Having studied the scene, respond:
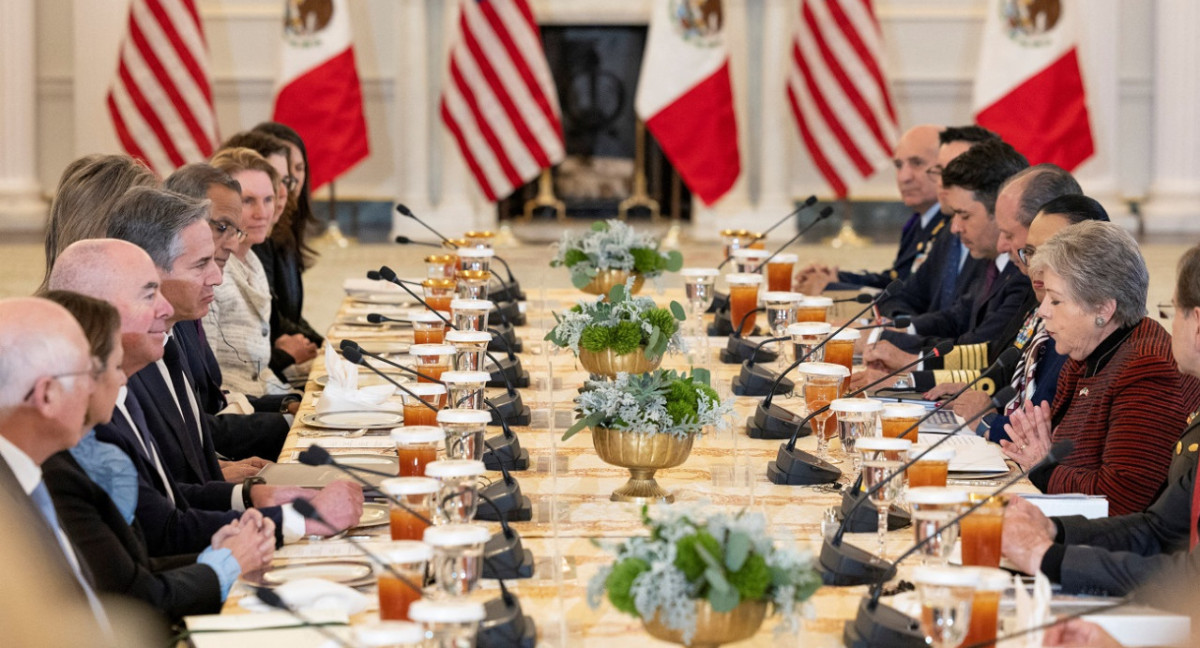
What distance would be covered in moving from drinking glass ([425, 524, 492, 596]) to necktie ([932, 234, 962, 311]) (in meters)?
3.70

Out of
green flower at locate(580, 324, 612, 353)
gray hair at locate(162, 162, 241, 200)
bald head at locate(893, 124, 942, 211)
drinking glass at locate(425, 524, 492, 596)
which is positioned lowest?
drinking glass at locate(425, 524, 492, 596)

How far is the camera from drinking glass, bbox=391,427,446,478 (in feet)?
7.71

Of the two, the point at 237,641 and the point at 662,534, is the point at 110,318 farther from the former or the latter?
the point at 662,534

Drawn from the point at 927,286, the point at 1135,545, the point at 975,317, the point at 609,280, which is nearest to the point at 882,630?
the point at 1135,545

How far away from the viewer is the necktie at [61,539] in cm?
202

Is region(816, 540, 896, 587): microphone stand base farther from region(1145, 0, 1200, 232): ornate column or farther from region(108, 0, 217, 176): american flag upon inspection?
region(1145, 0, 1200, 232): ornate column

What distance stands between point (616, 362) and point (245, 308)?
1.53 m

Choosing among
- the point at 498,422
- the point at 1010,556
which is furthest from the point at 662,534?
the point at 498,422

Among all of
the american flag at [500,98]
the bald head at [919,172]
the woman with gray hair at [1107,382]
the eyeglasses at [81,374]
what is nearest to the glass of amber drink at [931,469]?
the woman with gray hair at [1107,382]

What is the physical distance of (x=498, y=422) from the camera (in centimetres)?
330

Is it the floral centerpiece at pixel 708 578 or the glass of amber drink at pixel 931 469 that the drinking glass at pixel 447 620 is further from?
the glass of amber drink at pixel 931 469

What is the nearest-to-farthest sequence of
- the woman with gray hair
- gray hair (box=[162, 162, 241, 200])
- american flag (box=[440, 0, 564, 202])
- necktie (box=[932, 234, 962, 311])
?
the woman with gray hair
gray hair (box=[162, 162, 241, 200])
necktie (box=[932, 234, 962, 311])
american flag (box=[440, 0, 564, 202])

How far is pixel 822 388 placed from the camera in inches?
122

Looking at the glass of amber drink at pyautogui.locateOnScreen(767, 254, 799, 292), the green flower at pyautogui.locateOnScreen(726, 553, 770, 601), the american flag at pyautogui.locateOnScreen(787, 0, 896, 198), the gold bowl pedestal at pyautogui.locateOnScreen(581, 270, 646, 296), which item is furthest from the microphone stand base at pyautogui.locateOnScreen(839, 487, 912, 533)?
the american flag at pyautogui.locateOnScreen(787, 0, 896, 198)
